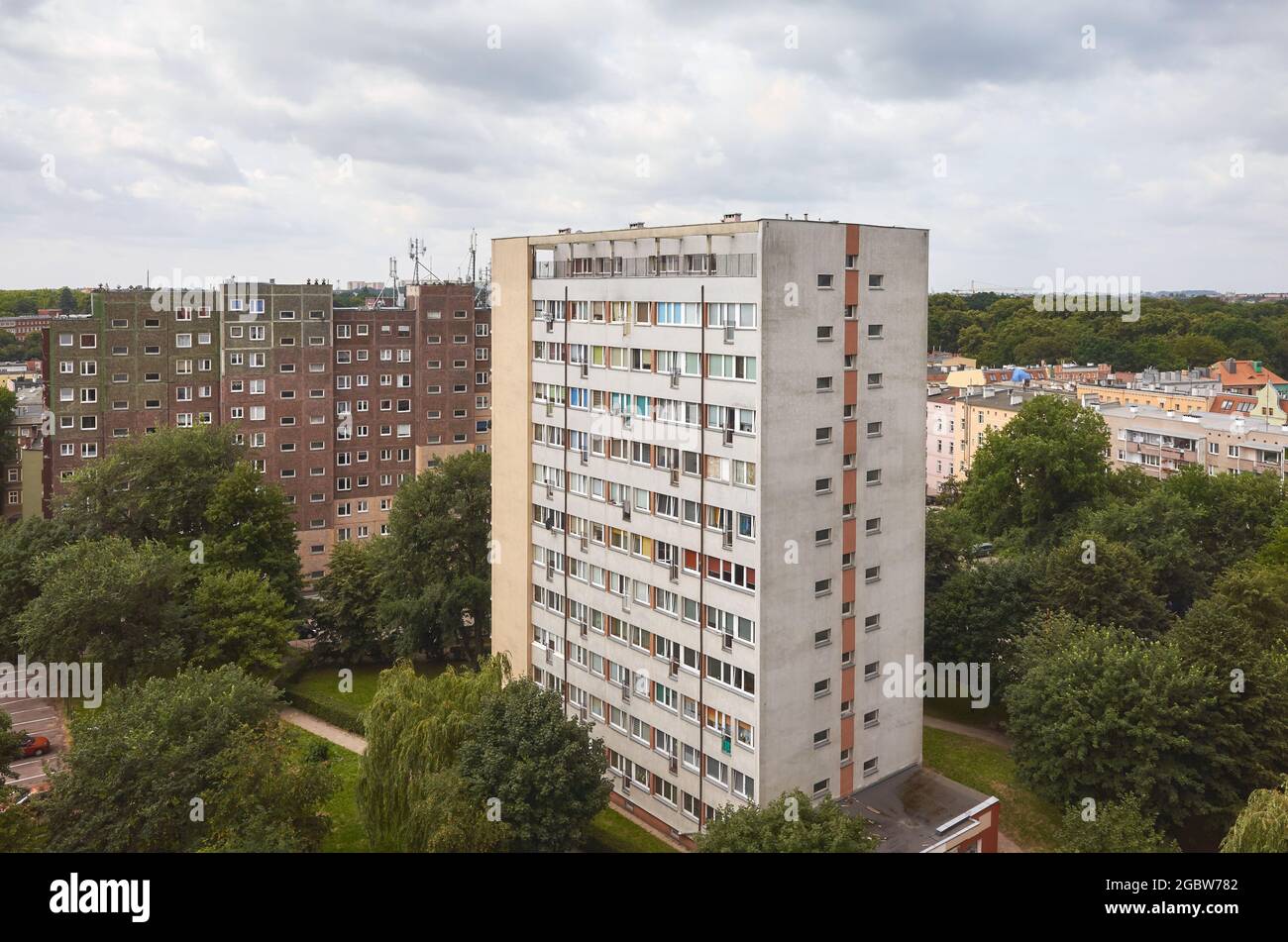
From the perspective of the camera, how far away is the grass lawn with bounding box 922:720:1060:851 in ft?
101

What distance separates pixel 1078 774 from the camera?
28.4 meters

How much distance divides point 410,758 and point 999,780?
19.5 meters

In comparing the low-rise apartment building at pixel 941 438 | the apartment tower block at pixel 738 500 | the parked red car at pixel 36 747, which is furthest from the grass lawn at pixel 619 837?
the low-rise apartment building at pixel 941 438

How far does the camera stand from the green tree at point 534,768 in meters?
25.5

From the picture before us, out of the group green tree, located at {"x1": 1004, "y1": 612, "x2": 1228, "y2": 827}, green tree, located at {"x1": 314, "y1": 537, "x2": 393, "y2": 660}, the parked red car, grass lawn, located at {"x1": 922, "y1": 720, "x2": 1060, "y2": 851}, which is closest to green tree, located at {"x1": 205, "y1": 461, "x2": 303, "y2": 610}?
green tree, located at {"x1": 314, "y1": 537, "x2": 393, "y2": 660}

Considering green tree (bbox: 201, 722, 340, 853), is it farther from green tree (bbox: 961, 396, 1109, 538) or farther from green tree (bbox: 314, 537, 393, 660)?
green tree (bbox: 961, 396, 1109, 538)

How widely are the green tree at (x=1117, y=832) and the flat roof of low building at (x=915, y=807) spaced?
253 centimetres

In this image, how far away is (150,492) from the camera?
45594 mm

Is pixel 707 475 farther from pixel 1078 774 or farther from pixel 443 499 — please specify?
pixel 443 499

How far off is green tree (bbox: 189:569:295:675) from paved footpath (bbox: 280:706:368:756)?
2492mm

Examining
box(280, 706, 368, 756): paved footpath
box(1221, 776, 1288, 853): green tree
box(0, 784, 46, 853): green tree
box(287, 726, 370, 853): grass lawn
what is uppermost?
box(1221, 776, 1288, 853): green tree

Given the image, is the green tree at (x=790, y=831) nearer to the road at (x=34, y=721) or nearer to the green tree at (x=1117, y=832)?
the green tree at (x=1117, y=832)
